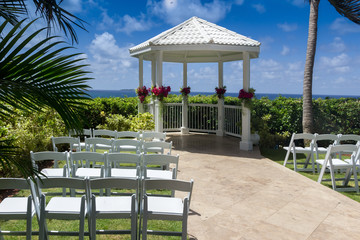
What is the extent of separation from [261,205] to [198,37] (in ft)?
20.2

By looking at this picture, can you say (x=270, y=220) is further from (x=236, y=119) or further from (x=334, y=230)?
(x=236, y=119)

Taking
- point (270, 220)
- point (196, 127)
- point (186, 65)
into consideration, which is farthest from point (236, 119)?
point (270, 220)

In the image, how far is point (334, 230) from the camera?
155 inches

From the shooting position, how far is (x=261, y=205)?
15.7 ft

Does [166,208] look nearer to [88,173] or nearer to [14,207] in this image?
[14,207]

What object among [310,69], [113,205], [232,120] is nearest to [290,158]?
[232,120]

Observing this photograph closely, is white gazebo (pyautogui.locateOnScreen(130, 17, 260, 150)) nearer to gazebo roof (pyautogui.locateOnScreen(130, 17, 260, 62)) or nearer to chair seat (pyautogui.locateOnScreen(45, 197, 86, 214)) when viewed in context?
gazebo roof (pyautogui.locateOnScreen(130, 17, 260, 62))

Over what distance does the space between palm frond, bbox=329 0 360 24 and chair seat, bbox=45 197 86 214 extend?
10114 mm

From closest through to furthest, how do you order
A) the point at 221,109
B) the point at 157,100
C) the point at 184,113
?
the point at 157,100
the point at 221,109
the point at 184,113

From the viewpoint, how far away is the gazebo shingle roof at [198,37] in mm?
9133

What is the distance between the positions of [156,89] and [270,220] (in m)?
6.32

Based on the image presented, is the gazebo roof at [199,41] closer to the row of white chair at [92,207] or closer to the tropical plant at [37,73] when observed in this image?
the row of white chair at [92,207]

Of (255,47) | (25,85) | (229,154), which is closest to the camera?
(25,85)

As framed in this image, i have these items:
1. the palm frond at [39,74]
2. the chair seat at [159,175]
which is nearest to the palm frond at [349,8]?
the chair seat at [159,175]
